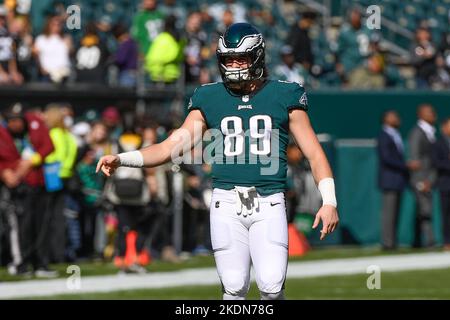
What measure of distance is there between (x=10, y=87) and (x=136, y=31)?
230 centimetres

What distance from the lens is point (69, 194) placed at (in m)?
16.6

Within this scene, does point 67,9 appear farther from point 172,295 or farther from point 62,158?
point 172,295

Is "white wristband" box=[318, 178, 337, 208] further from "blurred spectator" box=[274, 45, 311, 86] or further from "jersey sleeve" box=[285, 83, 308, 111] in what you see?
"blurred spectator" box=[274, 45, 311, 86]

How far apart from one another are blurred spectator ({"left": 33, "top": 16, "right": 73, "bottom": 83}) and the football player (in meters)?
10.0

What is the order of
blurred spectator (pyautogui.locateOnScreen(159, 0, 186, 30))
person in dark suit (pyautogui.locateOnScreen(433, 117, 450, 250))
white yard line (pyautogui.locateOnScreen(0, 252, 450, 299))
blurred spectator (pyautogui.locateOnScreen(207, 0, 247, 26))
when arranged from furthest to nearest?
blurred spectator (pyautogui.locateOnScreen(207, 0, 247, 26))
blurred spectator (pyautogui.locateOnScreen(159, 0, 186, 30))
person in dark suit (pyautogui.locateOnScreen(433, 117, 450, 250))
white yard line (pyautogui.locateOnScreen(0, 252, 450, 299))

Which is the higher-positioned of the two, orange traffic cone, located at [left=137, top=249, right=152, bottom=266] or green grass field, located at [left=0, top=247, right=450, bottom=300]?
orange traffic cone, located at [left=137, top=249, right=152, bottom=266]

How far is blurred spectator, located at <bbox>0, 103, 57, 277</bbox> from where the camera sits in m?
14.2

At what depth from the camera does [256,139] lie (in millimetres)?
7652

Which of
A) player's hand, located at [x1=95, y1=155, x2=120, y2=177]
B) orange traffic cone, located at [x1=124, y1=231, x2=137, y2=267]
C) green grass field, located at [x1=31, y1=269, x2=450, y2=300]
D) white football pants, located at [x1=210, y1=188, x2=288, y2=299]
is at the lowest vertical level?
green grass field, located at [x1=31, y1=269, x2=450, y2=300]

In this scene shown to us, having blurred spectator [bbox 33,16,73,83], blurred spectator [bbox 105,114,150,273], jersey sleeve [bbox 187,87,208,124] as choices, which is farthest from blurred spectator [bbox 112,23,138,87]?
jersey sleeve [bbox 187,87,208,124]

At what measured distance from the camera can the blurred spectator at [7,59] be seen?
17.2 m

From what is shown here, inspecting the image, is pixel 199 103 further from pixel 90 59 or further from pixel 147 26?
pixel 147 26

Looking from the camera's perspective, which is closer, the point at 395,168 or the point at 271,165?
the point at 271,165

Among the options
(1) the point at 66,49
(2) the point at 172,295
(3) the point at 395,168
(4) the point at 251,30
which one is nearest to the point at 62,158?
(1) the point at 66,49
